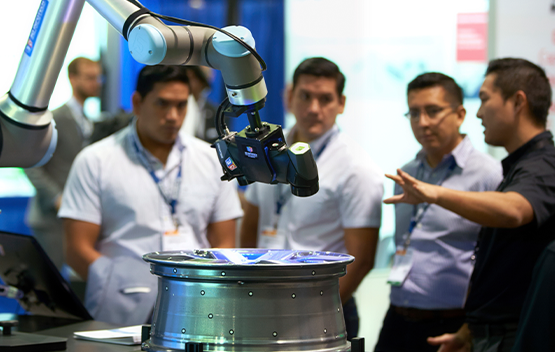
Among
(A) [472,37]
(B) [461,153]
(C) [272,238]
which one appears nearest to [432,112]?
(B) [461,153]

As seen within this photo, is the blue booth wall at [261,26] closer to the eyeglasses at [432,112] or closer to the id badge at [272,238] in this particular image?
the id badge at [272,238]

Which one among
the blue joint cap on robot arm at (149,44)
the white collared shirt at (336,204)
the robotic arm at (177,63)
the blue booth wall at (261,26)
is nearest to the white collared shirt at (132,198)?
the white collared shirt at (336,204)

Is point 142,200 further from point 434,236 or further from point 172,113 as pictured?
point 434,236

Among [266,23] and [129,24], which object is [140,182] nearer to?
[129,24]

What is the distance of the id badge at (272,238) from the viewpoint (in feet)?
9.09

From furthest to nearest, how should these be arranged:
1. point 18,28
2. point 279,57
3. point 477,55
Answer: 1. point 279,57
2. point 18,28
3. point 477,55

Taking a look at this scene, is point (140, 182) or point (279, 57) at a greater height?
point (279, 57)

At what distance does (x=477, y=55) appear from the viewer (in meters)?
4.92

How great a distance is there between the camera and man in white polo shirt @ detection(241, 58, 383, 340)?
263 centimetres

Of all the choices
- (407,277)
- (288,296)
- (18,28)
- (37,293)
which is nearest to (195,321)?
(288,296)

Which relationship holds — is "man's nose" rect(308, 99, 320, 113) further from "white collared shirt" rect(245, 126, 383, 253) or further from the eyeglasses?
the eyeglasses

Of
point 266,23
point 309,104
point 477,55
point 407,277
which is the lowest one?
point 407,277

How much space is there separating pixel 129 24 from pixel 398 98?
4.58m

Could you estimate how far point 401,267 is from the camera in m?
2.58
